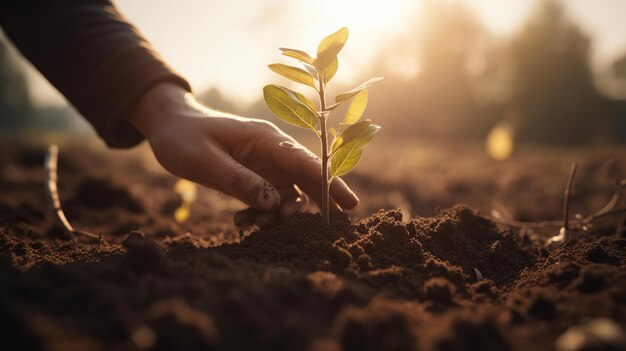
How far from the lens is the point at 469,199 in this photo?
573cm

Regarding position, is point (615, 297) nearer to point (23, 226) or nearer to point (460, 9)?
point (23, 226)

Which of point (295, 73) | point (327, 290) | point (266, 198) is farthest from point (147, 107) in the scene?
point (327, 290)

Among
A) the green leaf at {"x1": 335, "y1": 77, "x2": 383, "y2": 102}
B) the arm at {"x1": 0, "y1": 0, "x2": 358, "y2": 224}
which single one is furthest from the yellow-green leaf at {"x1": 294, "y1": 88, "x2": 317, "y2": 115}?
the arm at {"x1": 0, "y1": 0, "x2": 358, "y2": 224}

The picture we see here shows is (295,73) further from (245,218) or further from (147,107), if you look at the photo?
(147,107)

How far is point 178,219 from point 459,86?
3623cm

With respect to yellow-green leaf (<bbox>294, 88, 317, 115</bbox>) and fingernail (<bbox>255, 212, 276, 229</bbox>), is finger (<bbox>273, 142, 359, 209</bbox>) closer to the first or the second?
fingernail (<bbox>255, 212, 276, 229</bbox>)

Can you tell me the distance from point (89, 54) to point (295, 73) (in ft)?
5.49

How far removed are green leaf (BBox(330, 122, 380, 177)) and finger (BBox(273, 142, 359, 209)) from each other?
1.14 feet

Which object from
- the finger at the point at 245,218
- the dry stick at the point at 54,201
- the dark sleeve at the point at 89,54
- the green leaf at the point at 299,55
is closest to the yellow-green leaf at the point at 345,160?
the green leaf at the point at 299,55

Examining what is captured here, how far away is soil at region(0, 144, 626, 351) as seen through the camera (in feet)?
3.43

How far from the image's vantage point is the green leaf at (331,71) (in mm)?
1992

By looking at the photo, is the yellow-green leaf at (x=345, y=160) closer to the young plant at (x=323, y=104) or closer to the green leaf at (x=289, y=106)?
the young plant at (x=323, y=104)

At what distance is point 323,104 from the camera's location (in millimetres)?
1980

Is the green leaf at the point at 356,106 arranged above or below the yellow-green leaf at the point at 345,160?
above
